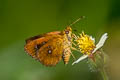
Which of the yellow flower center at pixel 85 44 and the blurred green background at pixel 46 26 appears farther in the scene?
the blurred green background at pixel 46 26

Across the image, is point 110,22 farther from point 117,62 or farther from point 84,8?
point 117,62

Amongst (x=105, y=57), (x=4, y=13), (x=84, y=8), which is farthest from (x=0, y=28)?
(x=105, y=57)

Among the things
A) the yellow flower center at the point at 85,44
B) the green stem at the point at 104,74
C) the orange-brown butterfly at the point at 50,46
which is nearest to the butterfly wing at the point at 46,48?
the orange-brown butterfly at the point at 50,46

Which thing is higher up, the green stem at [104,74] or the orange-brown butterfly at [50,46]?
the orange-brown butterfly at [50,46]

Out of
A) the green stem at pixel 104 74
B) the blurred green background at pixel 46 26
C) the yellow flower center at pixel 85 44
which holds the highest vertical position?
the blurred green background at pixel 46 26

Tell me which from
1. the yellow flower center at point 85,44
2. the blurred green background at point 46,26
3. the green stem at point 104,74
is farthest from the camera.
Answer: the blurred green background at point 46,26

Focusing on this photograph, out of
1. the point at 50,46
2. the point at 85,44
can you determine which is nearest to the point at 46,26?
the point at 50,46

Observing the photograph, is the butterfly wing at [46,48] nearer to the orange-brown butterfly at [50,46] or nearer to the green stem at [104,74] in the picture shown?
the orange-brown butterfly at [50,46]
